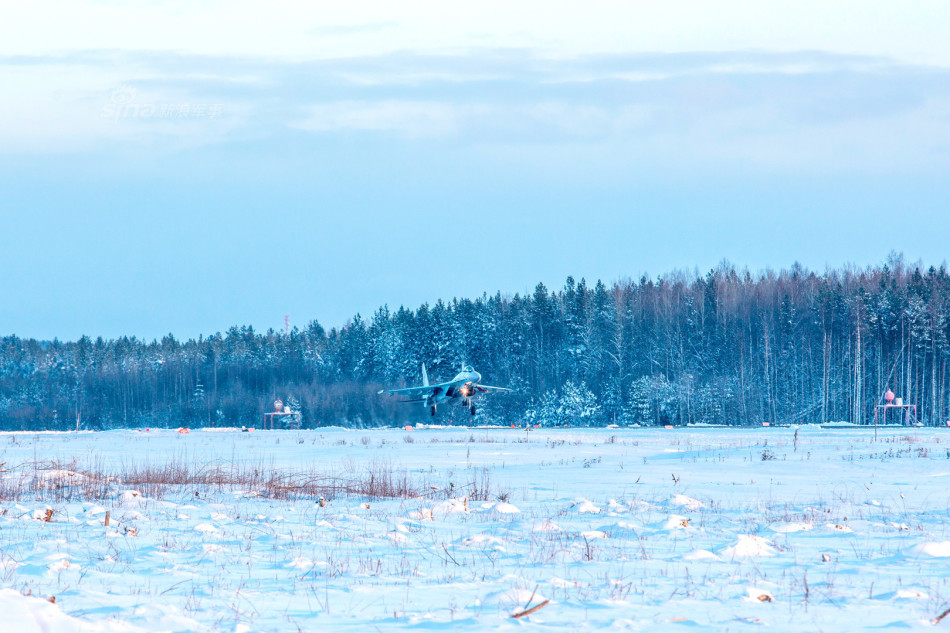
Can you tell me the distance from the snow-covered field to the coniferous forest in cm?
6759

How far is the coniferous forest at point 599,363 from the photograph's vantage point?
83.4 meters

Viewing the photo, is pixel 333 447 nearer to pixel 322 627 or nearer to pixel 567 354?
pixel 322 627

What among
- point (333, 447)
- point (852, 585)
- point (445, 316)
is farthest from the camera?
point (445, 316)

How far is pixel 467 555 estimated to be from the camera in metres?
9.89

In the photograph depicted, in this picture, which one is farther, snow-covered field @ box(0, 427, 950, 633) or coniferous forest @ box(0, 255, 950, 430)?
coniferous forest @ box(0, 255, 950, 430)

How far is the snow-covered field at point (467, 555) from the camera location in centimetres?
693

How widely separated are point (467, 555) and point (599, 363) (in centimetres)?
9270

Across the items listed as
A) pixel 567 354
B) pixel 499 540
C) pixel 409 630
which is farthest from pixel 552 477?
pixel 567 354

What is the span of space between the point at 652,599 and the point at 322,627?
107 inches

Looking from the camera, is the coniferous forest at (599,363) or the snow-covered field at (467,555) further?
the coniferous forest at (599,363)

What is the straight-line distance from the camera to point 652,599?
7.52 metres

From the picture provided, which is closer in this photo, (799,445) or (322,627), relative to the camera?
(322,627)

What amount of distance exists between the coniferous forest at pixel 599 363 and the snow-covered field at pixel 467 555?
67.6 metres

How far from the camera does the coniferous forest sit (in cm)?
8338
